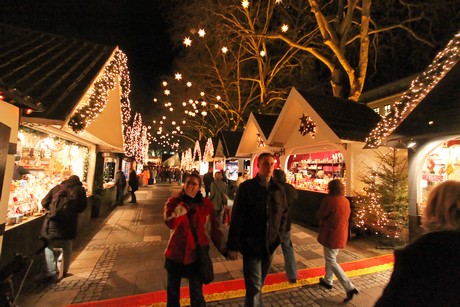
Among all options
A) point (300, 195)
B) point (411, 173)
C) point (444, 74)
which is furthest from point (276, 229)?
point (300, 195)

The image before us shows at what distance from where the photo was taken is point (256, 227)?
323cm

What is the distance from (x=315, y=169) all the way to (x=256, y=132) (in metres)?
4.68

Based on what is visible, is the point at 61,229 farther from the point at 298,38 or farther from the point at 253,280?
the point at 298,38

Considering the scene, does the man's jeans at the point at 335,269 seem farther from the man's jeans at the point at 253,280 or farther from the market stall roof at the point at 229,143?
the market stall roof at the point at 229,143

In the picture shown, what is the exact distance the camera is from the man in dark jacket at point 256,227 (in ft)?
10.4

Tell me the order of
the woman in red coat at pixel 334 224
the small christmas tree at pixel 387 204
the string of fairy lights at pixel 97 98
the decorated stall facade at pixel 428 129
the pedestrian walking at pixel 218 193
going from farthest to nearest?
the pedestrian walking at pixel 218 193 < the small christmas tree at pixel 387 204 < the string of fairy lights at pixel 97 98 < the decorated stall facade at pixel 428 129 < the woman in red coat at pixel 334 224

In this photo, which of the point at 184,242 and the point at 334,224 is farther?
the point at 334,224

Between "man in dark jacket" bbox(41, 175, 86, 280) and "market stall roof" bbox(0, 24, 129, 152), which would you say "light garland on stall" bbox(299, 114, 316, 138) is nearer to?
"market stall roof" bbox(0, 24, 129, 152)

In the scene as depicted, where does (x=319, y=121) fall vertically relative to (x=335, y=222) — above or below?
above

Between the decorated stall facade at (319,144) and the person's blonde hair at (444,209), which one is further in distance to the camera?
the decorated stall facade at (319,144)

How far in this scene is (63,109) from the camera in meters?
4.59

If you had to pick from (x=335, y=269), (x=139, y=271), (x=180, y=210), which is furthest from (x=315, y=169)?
(x=180, y=210)

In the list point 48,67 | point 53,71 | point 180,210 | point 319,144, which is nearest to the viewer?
point 180,210

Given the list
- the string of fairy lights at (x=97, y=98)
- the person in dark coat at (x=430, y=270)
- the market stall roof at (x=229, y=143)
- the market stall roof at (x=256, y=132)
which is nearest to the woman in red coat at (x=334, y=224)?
the person in dark coat at (x=430, y=270)
